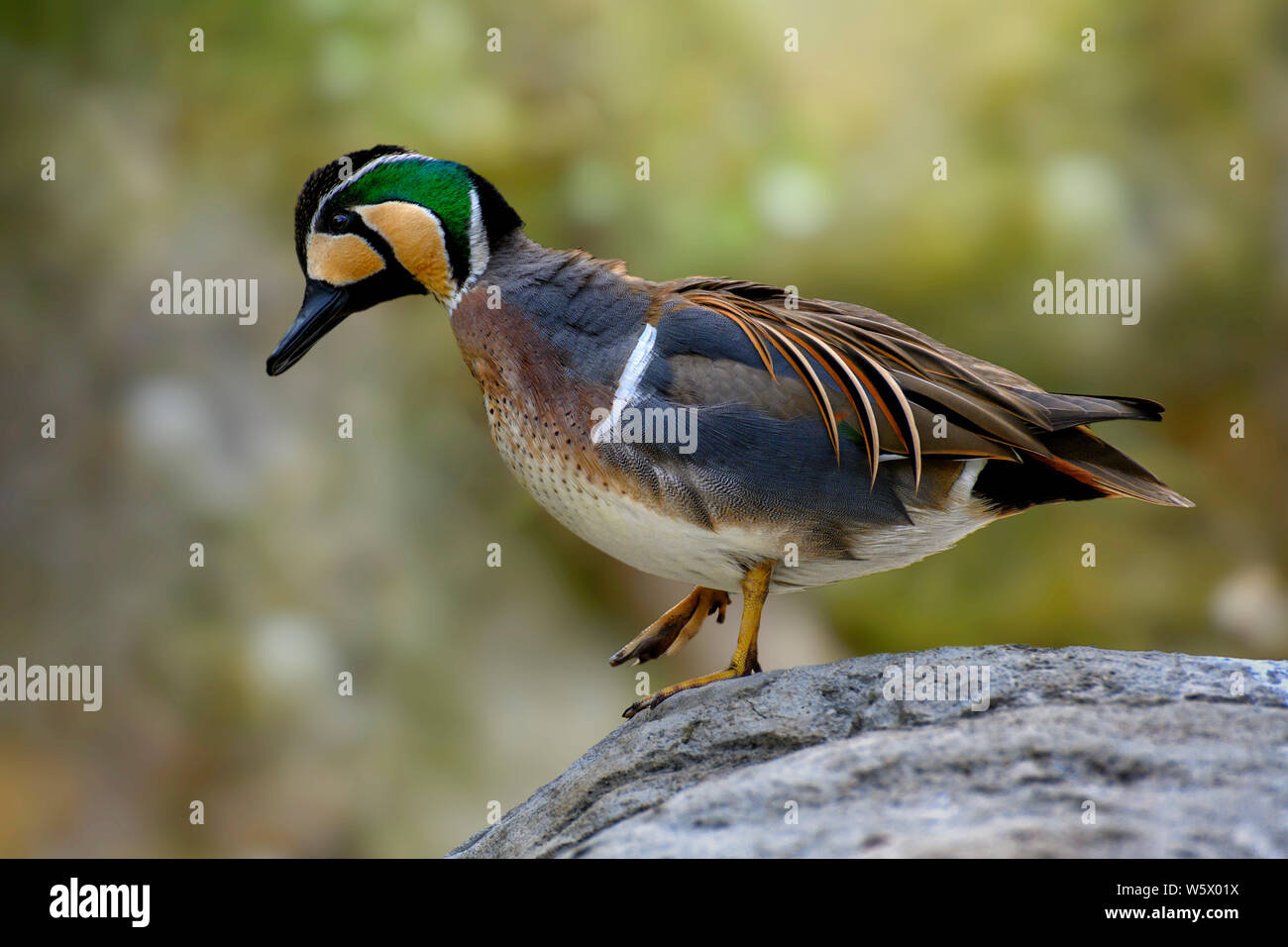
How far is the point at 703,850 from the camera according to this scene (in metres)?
1.99

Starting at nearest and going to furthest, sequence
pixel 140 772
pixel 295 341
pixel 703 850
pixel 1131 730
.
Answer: pixel 703 850, pixel 1131 730, pixel 295 341, pixel 140 772

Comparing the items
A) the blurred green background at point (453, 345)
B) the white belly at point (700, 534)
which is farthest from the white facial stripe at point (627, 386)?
the blurred green background at point (453, 345)

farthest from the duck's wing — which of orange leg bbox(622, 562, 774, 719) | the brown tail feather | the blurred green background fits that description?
the blurred green background

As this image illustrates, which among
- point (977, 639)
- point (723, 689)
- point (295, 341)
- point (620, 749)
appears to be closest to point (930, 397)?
point (723, 689)

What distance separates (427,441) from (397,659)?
101cm

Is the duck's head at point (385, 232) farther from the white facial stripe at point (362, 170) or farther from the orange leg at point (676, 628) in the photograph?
the orange leg at point (676, 628)

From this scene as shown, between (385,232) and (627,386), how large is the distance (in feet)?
2.36

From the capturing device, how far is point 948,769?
215 centimetres

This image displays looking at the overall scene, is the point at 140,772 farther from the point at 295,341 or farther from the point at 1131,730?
the point at 1131,730

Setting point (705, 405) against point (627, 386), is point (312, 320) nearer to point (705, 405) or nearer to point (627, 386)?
point (627, 386)

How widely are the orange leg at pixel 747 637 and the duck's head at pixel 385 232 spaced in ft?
3.19

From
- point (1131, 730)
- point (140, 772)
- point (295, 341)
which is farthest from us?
point (140, 772)

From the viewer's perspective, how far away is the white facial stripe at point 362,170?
287 centimetres

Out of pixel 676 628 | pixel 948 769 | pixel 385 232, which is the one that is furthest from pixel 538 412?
pixel 948 769
